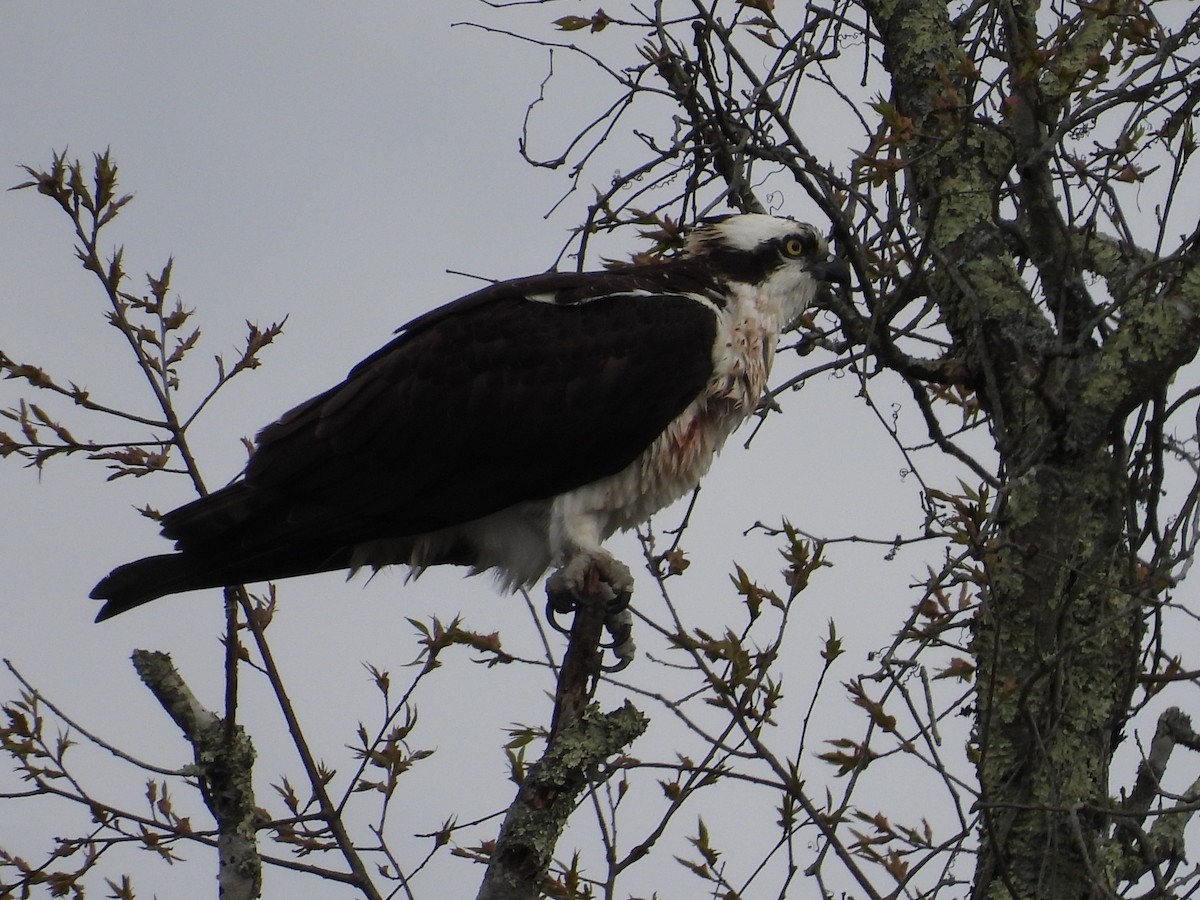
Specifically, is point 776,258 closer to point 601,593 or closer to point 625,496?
point 625,496

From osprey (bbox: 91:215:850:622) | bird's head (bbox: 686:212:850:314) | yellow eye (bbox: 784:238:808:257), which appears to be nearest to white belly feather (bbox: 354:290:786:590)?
osprey (bbox: 91:215:850:622)

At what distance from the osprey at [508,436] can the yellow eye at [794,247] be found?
379mm

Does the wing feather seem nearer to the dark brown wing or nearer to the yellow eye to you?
the dark brown wing

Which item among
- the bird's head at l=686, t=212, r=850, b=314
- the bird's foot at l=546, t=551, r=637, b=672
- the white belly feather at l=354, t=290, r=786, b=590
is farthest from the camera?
the bird's head at l=686, t=212, r=850, b=314

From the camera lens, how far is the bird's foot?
4.62m

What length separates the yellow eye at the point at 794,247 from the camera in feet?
17.8

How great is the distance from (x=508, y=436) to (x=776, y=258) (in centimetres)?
116

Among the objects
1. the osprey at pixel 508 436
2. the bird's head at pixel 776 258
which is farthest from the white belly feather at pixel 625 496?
the bird's head at pixel 776 258

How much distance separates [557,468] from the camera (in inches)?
192

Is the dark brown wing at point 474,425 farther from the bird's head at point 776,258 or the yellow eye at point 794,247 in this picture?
the yellow eye at point 794,247

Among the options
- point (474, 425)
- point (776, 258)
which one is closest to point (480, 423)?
point (474, 425)

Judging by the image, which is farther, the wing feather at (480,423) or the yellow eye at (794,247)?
the yellow eye at (794,247)

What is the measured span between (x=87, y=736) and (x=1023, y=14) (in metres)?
3.67

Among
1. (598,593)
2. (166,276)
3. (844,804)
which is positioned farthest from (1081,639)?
(166,276)
